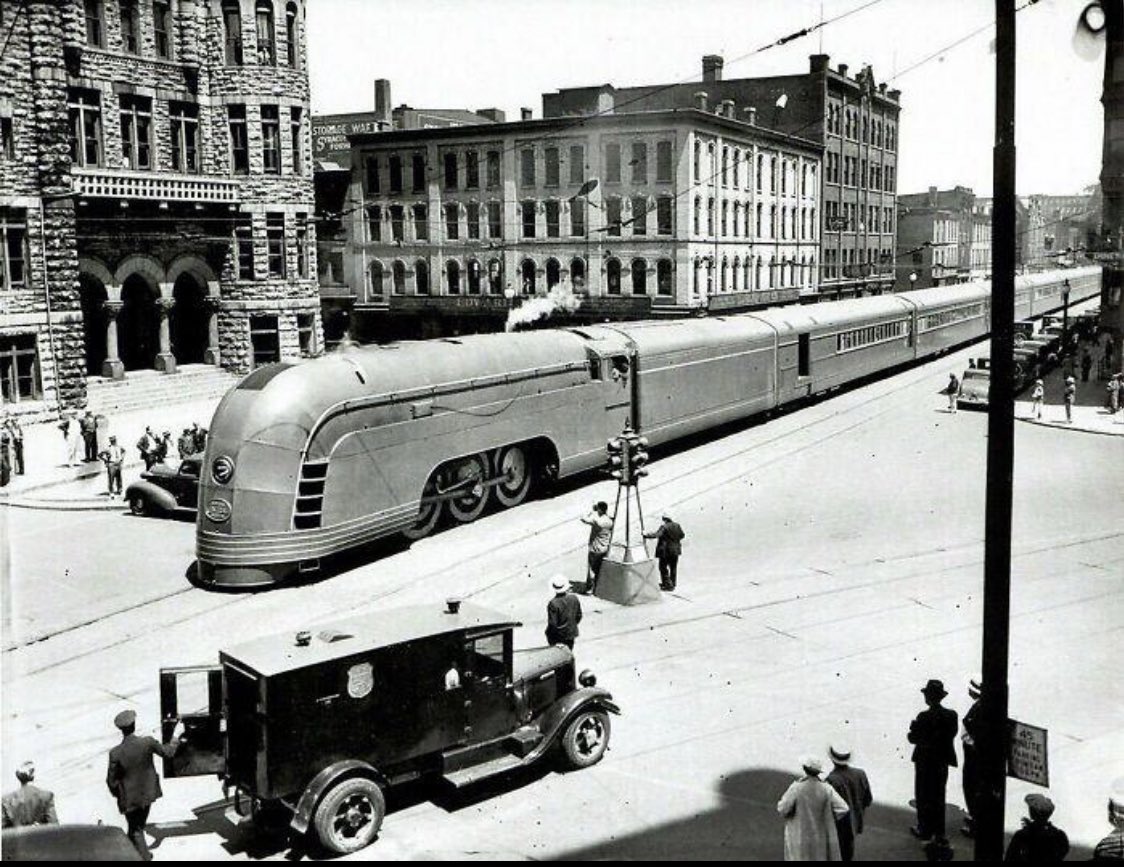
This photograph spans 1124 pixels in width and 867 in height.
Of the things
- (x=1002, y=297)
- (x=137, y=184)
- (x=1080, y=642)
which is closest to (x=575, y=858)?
(x=1002, y=297)

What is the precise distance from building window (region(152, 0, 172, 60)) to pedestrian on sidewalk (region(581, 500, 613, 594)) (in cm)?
2909

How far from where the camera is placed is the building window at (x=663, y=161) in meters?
51.6

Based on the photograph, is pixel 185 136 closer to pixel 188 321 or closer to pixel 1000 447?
pixel 188 321

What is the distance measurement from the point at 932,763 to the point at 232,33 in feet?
122

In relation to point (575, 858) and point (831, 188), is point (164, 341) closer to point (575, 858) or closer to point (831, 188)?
point (575, 858)

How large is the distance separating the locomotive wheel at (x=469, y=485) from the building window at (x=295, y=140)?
24213 mm

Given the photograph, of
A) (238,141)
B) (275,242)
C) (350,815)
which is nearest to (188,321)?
(275,242)

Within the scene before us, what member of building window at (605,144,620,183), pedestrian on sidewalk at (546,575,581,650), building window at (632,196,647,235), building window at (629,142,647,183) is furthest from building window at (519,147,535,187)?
pedestrian on sidewalk at (546,575,581,650)

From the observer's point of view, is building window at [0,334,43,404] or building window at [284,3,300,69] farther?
building window at [284,3,300,69]

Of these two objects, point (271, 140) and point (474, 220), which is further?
point (474, 220)

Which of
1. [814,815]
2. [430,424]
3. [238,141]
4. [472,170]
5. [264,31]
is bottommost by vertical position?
[814,815]

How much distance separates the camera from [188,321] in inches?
1602

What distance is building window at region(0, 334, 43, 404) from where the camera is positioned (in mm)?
31562

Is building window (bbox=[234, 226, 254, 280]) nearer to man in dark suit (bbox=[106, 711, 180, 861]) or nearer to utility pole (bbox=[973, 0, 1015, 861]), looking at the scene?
man in dark suit (bbox=[106, 711, 180, 861])
